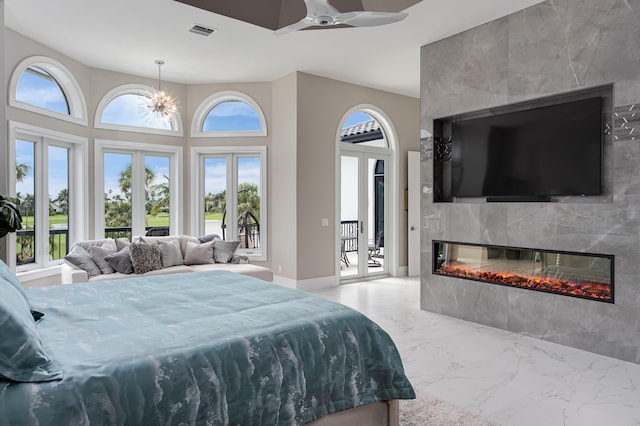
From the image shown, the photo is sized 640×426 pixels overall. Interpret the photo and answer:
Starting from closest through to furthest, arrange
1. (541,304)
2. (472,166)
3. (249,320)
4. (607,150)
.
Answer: (249,320) → (607,150) → (541,304) → (472,166)

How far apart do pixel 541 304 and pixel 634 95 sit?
1968 millimetres

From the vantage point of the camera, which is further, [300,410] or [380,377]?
[380,377]

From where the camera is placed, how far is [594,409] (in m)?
2.65

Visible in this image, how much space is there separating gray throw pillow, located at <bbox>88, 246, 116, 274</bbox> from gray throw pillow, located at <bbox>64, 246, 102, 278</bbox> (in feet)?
0.14

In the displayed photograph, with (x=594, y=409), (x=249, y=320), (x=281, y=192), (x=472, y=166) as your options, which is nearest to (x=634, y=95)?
(x=472, y=166)

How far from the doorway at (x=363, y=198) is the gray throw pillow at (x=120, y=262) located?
314 cm

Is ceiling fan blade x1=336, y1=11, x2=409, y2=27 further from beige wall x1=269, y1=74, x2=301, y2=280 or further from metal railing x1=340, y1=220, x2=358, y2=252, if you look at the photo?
metal railing x1=340, y1=220, x2=358, y2=252

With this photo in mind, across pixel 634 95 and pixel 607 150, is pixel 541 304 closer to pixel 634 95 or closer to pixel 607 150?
pixel 607 150

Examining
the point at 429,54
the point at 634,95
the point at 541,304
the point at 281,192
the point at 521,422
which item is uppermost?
the point at 429,54

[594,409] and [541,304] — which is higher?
[541,304]

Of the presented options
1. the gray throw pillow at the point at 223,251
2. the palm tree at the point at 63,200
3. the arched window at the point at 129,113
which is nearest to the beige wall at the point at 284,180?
the gray throw pillow at the point at 223,251

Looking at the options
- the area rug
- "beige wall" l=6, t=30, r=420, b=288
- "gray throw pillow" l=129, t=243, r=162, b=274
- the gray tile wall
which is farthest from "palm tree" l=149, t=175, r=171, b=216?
the area rug

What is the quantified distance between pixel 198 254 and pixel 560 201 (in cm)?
434

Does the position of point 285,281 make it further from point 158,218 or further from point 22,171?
point 22,171
